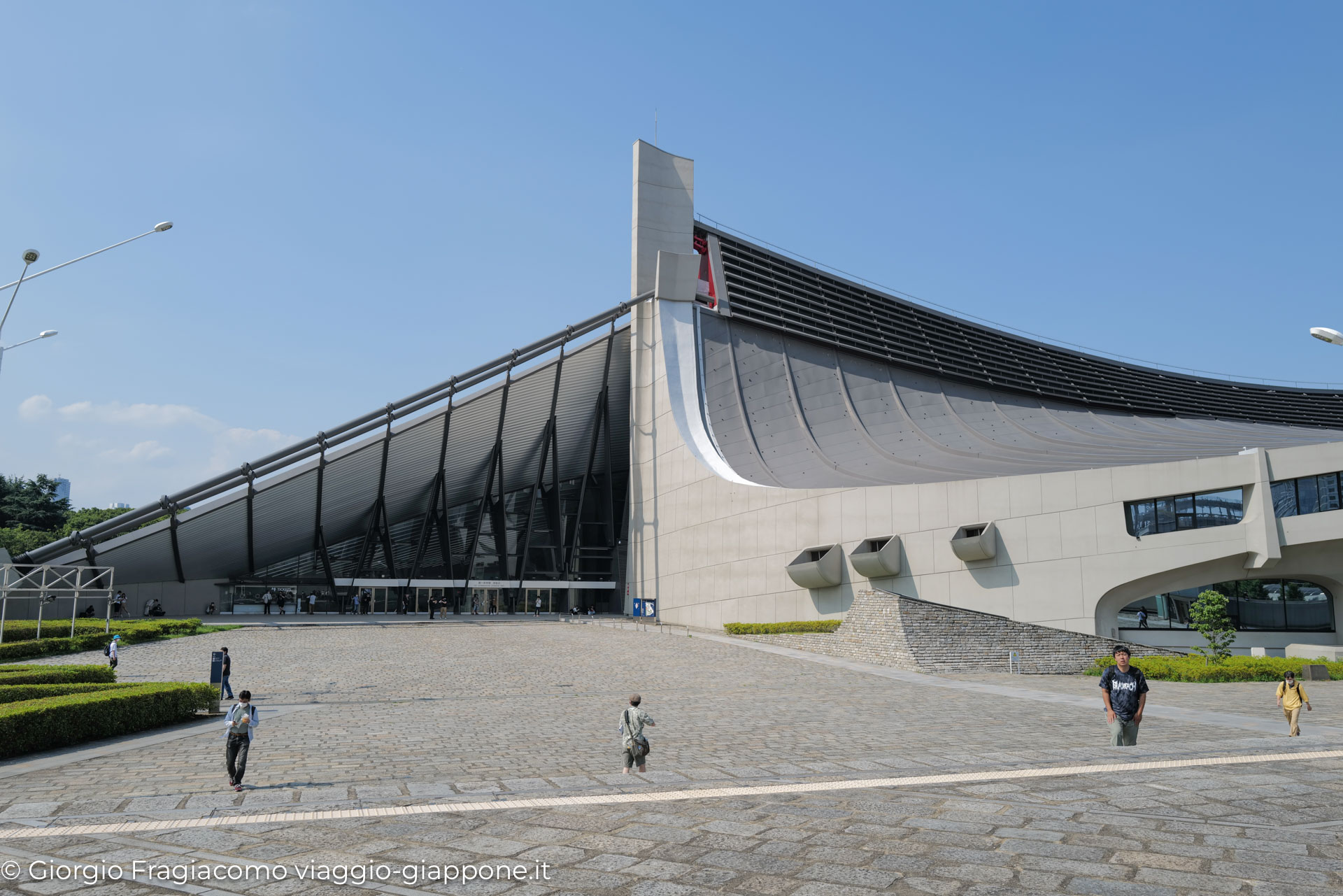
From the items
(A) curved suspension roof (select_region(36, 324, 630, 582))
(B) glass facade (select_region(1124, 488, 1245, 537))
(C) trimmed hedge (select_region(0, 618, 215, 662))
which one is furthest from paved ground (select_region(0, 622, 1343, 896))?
(A) curved suspension roof (select_region(36, 324, 630, 582))

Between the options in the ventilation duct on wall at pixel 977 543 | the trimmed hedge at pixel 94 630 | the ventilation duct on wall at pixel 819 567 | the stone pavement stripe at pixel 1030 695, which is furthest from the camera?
the ventilation duct on wall at pixel 819 567

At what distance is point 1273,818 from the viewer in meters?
6.45

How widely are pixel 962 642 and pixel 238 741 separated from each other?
1545 centimetres

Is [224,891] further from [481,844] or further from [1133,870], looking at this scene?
[1133,870]

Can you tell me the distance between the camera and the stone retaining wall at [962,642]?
65.3 feet

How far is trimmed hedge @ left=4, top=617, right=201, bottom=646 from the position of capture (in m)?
24.0

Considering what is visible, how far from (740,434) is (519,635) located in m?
12.5

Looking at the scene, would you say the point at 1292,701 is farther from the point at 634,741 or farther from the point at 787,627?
the point at 787,627

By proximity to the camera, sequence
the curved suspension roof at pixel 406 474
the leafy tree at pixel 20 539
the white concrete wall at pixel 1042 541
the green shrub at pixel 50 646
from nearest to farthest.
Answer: the green shrub at pixel 50 646, the white concrete wall at pixel 1042 541, the curved suspension roof at pixel 406 474, the leafy tree at pixel 20 539

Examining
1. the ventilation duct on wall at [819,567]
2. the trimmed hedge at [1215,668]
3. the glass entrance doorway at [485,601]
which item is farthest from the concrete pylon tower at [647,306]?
the trimmed hedge at [1215,668]

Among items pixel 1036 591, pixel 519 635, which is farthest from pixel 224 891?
pixel 519 635

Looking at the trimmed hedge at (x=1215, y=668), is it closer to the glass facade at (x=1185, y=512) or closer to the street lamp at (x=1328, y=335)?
the glass facade at (x=1185, y=512)

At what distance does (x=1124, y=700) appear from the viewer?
31.4ft

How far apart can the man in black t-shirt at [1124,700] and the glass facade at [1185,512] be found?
14377 millimetres
